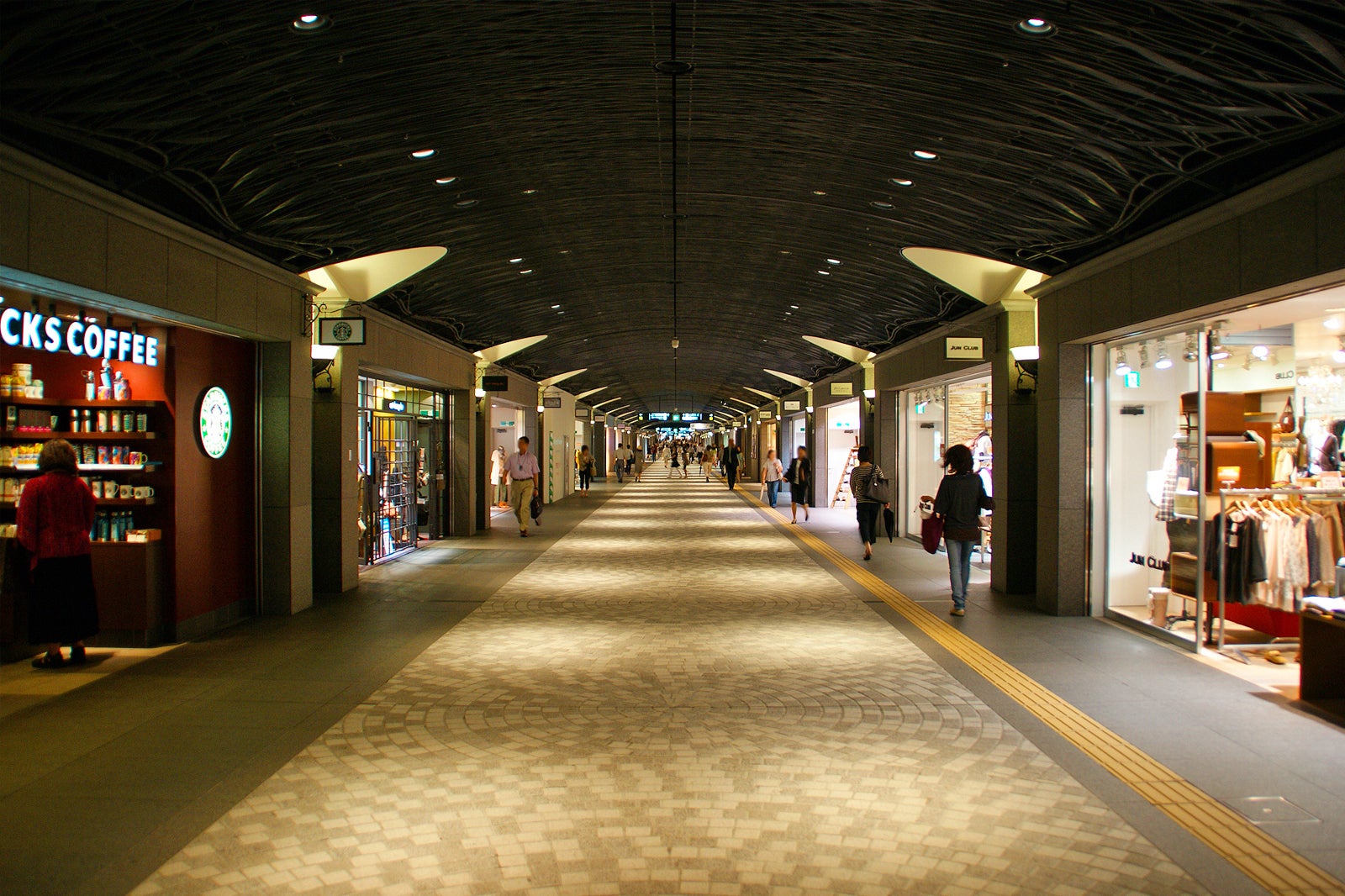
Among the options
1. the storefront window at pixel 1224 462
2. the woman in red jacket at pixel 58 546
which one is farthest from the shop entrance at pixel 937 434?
the woman in red jacket at pixel 58 546

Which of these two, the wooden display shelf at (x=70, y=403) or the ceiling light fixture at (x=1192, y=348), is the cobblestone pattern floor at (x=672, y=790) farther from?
the ceiling light fixture at (x=1192, y=348)

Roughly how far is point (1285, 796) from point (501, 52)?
5.50 metres

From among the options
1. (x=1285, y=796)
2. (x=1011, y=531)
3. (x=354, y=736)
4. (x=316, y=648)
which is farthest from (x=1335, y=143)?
(x=316, y=648)

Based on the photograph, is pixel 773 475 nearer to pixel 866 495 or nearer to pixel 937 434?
pixel 937 434

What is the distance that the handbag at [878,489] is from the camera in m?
12.6

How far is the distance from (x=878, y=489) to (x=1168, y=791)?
866cm

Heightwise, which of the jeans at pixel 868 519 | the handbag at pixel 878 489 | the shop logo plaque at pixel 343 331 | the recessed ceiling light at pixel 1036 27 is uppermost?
the recessed ceiling light at pixel 1036 27

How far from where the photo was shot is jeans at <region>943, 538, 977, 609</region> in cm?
830

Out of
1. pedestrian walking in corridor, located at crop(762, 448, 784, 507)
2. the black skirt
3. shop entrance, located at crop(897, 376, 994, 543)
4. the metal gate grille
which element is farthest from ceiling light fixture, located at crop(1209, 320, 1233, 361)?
pedestrian walking in corridor, located at crop(762, 448, 784, 507)

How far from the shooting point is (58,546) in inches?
237

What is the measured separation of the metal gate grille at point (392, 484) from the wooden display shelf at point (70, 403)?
4502 mm

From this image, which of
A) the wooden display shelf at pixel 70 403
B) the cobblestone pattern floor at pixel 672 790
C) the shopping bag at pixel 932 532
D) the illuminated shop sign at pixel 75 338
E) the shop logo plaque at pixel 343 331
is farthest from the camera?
the shop logo plaque at pixel 343 331

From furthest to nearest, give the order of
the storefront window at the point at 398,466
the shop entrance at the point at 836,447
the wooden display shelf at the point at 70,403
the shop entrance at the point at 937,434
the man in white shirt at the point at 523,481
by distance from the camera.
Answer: the shop entrance at the point at 836,447 → the man in white shirt at the point at 523,481 → the shop entrance at the point at 937,434 → the storefront window at the point at 398,466 → the wooden display shelf at the point at 70,403

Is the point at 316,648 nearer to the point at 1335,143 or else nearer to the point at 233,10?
the point at 233,10
